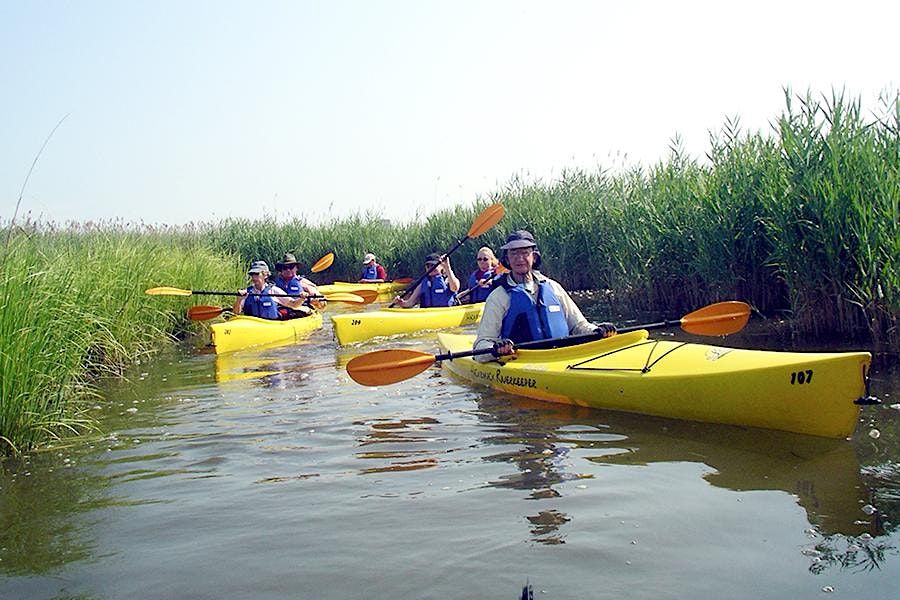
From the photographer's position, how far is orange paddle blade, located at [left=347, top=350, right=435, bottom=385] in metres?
5.88

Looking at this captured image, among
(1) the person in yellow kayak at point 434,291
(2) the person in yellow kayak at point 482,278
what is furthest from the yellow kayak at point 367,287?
(1) the person in yellow kayak at point 434,291

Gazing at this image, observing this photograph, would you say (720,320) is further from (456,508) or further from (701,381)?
(456,508)

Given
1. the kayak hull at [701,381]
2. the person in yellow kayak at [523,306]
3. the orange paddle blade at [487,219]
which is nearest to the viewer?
the kayak hull at [701,381]

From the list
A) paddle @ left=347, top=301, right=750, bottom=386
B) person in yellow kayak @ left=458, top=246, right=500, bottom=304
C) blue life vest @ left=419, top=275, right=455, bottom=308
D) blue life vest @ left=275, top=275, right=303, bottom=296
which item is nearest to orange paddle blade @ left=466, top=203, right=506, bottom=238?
person in yellow kayak @ left=458, top=246, right=500, bottom=304

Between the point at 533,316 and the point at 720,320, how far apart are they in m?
1.32

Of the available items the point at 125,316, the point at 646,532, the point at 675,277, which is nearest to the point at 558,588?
the point at 646,532

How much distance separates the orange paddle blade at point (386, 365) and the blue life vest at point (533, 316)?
678mm

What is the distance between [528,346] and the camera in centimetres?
616

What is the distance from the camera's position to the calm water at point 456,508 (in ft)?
10.1

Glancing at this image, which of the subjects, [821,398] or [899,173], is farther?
[899,173]

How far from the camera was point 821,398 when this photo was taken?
438 centimetres

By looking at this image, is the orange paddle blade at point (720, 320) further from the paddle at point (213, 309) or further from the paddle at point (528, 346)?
the paddle at point (213, 309)

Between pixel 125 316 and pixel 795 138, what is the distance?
21.2ft

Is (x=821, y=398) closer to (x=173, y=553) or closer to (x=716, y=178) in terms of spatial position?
(x=173, y=553)
